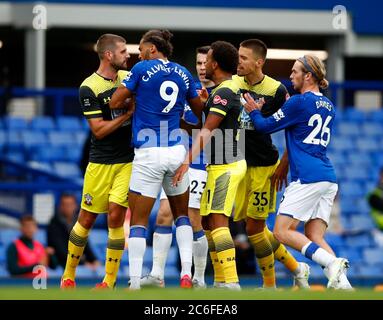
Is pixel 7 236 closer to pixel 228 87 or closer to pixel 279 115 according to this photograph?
pixel 228 87

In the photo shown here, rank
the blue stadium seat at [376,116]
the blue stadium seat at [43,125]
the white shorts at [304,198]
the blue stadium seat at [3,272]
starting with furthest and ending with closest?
the blue stadium seat at [376,116] < the blue stadium seat at [43,125] < the blue stadium seat at [3,272] < the white shorts at [304,198]

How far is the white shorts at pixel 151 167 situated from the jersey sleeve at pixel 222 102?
1.80 feet

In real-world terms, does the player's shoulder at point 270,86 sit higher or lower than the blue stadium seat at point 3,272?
higher

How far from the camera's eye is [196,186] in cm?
1318

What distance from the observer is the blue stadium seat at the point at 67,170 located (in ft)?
68.3

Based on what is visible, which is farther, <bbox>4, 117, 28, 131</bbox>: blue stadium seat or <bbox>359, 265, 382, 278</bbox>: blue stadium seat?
<bbox>4, 117, 28, 131</bbox>: blue stadium seat

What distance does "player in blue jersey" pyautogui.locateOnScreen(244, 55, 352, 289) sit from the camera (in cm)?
1230

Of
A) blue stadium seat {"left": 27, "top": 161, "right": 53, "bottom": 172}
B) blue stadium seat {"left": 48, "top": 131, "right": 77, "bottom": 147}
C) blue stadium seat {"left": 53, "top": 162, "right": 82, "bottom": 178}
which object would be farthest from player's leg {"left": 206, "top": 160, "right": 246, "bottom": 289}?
blue stadium seat {"left": 48, "top": 131, "right": 77, "bottom": 147}

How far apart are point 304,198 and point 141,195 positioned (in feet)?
5.03

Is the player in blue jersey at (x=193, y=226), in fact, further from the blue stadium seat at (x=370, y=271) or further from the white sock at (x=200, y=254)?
the blue stadium seat at (x=370, y=271)

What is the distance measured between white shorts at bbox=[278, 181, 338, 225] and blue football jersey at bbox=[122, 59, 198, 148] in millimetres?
1219

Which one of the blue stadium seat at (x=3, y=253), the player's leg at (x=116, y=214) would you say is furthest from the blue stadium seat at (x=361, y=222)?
the player's leg at (x=116, y=214)

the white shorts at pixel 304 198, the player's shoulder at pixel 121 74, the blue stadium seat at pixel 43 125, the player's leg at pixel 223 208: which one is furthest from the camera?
the blue stadium seat at pixel 43 125

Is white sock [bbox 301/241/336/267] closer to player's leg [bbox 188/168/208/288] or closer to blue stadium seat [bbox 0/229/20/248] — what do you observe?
player's leg [bbox 188/168/208/288]
